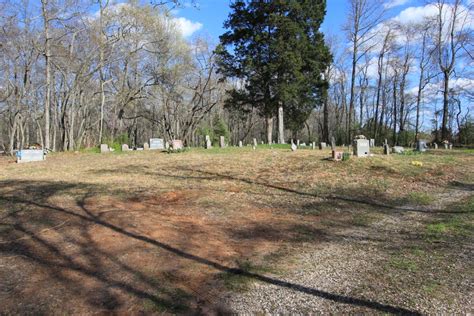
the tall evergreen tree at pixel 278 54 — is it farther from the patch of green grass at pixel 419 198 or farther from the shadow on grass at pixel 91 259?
the shadow on grass at pixel 91 259

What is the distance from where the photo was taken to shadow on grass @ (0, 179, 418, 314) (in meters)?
3.29

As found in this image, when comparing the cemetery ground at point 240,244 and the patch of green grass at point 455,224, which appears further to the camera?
the patch of green grass at point 455,224

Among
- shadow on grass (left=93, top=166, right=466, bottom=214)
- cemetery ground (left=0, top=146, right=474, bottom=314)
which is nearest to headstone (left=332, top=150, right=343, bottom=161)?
cemetery ground (left=0, top=146, right=474, bottom=314)

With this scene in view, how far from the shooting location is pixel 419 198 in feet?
27.6

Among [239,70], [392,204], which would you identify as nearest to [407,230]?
[392,204]

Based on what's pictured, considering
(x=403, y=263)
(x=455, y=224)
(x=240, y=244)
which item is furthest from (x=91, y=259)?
(x=455, y=224)

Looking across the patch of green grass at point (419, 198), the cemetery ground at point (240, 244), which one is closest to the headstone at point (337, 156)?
the cemetery ground at point (240, 244)

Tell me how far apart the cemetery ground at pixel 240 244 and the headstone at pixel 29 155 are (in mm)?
7001

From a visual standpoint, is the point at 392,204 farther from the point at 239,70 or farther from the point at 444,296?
the point at 239,70

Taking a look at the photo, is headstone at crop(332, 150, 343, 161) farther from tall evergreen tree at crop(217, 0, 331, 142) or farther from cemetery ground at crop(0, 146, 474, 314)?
tall evergreen tree at crop(217, 0, 331, 142)

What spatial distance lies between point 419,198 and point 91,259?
748 centimetres

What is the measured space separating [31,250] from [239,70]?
21745mm

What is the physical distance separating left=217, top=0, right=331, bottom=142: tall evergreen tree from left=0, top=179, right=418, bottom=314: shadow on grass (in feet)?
59.9

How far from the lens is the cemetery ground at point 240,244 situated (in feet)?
10.8
